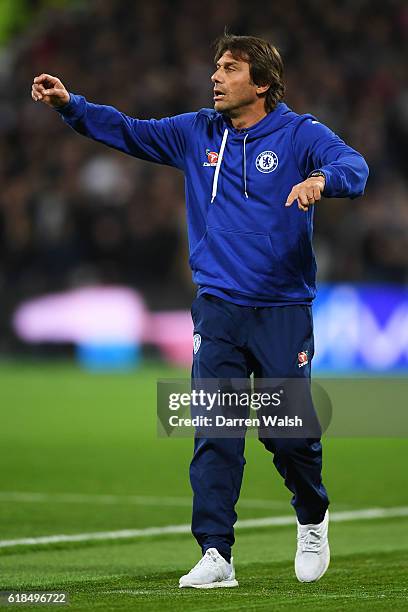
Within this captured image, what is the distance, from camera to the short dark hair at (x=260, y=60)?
20.1 ft

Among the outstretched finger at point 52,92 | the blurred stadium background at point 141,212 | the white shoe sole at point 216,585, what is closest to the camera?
the white shoe sole at point 216,585

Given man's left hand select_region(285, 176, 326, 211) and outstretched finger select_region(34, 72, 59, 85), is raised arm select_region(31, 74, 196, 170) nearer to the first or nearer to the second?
outstretched finger select_region(34, 72, 59, 85)

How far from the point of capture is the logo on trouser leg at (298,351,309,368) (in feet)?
19.7

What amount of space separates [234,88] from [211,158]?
32 cm

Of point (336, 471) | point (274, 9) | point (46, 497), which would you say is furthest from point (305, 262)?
point (274, 9)

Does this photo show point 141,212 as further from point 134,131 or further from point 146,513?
point 134,131

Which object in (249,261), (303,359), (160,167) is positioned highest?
(160,167)

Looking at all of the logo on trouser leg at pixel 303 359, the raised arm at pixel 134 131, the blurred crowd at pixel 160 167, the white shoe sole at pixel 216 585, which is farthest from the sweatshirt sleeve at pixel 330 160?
the blurred crowd at pixel 160 167

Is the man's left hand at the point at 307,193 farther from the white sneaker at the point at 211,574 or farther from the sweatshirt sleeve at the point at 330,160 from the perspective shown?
the white sneaker at the point at 211,574

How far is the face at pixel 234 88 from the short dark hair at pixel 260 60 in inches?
1.0

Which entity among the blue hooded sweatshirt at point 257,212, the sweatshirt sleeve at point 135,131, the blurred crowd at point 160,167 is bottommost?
the blue hooded sweatshirt at point 257,212

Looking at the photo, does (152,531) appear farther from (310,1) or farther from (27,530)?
(310,1)

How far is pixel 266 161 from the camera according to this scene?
19.9 feet

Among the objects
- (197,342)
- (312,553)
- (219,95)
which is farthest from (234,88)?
(312,553)
